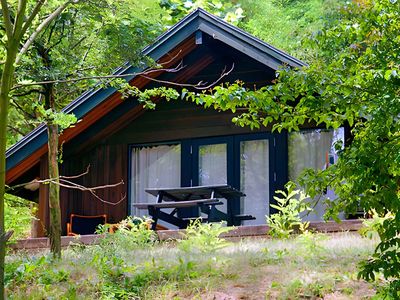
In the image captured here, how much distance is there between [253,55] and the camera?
1135 cm

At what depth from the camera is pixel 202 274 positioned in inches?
275

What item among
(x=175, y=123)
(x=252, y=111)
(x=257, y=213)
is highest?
(x=175, y=123)

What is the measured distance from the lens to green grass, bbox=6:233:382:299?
21.2ft

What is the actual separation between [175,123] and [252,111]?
7.90 metres

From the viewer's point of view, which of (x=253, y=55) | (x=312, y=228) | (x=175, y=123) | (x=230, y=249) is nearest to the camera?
(x=230, y=249)

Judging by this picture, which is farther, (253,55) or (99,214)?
(99,214)

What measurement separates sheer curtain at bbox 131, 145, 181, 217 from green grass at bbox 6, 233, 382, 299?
4.66m

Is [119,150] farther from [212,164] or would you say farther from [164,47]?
[164,47]

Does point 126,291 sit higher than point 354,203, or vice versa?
point 354,203

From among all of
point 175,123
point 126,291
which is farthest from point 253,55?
point 126,291

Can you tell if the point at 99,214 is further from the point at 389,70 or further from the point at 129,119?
the point at 389,70

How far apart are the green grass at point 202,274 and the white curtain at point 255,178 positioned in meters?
3.64

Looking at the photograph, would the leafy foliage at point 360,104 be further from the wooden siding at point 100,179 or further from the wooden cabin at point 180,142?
the wooden siding at point 100,179

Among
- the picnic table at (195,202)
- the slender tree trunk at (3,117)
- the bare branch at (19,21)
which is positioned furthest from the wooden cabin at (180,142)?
the slender tree trunk at (3,117)
